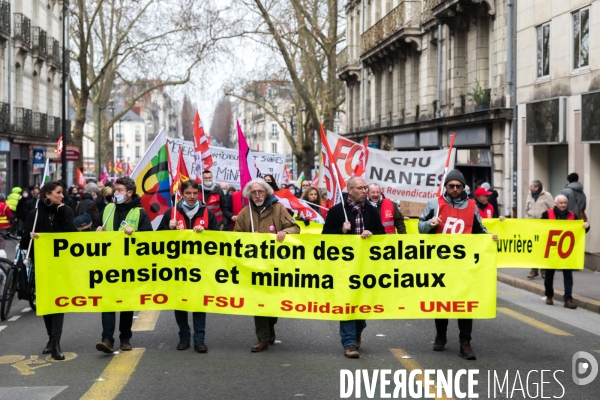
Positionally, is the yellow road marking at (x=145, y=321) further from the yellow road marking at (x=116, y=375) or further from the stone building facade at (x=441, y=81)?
the stone building facade at (x=441, y=81)

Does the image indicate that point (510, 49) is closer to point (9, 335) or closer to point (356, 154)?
point (356, 154)

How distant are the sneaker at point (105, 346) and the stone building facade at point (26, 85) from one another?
24557 millimetres

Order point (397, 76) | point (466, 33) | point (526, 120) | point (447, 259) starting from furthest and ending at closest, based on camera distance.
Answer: point (397, 76)
point (466, 33)
point (526, 120)
point (447, 259)

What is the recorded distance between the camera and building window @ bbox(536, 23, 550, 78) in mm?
22641

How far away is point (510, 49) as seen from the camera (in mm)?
24812

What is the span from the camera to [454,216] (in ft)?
29.7

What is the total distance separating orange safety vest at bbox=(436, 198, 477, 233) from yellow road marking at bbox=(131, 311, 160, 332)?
3.66 metres

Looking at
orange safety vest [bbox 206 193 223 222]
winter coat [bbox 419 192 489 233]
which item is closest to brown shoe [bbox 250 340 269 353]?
winter coat [bbox 419 192 489 233]

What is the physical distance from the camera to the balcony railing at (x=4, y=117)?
111ft

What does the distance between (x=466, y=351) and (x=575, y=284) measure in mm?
7564

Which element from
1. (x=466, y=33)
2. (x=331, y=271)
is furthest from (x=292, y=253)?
(x=466, y=33)

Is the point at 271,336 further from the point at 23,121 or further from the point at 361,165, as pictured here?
the point at 23,121

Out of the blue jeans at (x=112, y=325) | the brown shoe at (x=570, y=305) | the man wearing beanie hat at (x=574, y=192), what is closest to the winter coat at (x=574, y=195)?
the man wearing beanie hat at (x=574, y=192)

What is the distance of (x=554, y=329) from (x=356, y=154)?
5.31 metres
